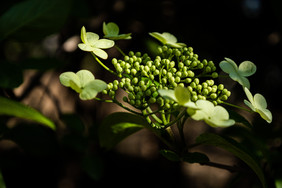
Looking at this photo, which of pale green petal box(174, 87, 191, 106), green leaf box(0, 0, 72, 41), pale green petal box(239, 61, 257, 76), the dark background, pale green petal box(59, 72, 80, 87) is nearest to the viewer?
pale green petal box(174, 87, 191, 106)

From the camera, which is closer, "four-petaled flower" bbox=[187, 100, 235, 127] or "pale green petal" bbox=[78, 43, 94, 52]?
"four-petaled flower" bbox=[187, 100, 235, 127]

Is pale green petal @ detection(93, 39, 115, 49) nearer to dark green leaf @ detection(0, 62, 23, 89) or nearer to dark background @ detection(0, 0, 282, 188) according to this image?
dark green leaf @ detection(0, 62, 23, 89)

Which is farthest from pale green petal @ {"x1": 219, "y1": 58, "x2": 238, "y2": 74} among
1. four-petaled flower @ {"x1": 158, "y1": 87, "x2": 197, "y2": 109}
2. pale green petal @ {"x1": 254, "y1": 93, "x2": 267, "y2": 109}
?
four-petaled flower @ {"x1": 158, "y1": 87, "x2": 197, "y2": 109}

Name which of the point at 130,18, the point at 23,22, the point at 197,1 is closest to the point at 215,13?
the point at 197,1

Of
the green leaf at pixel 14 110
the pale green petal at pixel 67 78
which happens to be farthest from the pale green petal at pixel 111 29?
the green leaf at pixel 14 110

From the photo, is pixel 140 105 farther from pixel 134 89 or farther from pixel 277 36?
pixel 277 36
